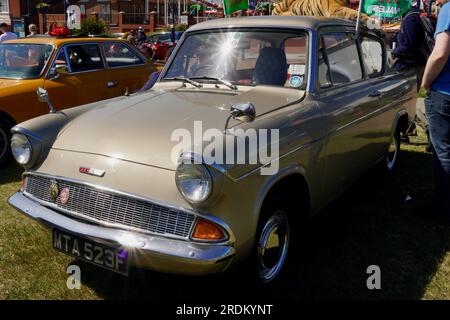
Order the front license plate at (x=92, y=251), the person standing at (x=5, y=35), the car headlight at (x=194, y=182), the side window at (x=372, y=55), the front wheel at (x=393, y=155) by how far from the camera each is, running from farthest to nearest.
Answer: the person standing at (x=5, y=35) < the front wheel at (x=393, y=155) < the side window at (x=372, y=55) < the front license plate at (x=92, y=251) < the car headlight at (x=194, y=182)

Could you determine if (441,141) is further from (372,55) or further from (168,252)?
(168,252)

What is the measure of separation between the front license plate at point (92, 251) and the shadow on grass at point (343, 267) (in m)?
0.44

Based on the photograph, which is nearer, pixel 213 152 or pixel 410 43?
pixel 213 152

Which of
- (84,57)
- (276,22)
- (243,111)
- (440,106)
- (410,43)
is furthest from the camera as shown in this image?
(84,57)

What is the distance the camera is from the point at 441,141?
3.83m

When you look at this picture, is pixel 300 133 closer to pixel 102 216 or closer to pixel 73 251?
pixel 102 216

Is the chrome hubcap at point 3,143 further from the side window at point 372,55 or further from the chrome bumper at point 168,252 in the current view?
the side window at point 372,55

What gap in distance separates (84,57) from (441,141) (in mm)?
4930

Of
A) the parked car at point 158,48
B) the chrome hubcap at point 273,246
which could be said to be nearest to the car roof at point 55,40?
the chrome hubcap at point 273,246

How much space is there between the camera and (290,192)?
2.99 m

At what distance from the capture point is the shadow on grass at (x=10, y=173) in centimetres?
513

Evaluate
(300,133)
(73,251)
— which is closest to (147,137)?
(73,251)

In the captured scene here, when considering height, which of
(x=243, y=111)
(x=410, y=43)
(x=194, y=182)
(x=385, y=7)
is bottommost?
(x=194, y=182)

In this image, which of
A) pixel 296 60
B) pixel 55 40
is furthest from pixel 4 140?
pixel 296 60
